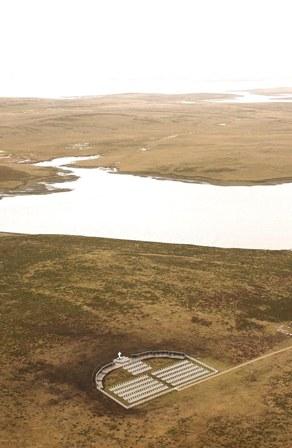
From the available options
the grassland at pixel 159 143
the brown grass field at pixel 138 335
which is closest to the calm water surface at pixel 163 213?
the brown grass field at pixel 138 335

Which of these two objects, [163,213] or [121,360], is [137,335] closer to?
[121,360]

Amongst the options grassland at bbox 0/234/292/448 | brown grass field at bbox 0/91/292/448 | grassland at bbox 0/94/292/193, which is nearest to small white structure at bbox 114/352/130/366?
brown grass field at bbox 0/91/292/448

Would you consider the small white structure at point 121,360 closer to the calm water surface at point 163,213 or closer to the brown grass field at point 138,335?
the brown grass field at point 138,335

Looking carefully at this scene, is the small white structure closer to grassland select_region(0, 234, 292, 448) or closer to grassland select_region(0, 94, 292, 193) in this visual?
grassland select_region(0, 234, 292, 448)

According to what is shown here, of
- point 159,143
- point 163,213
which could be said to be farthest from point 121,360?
point 159,143

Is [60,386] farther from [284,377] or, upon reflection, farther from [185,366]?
[284,377]

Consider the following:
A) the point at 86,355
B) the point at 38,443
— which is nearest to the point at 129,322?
the point at 86,355
